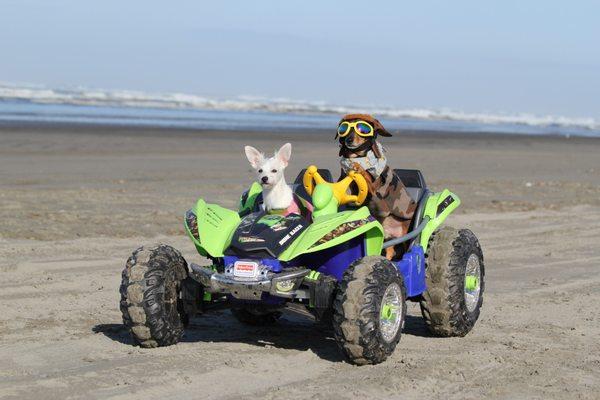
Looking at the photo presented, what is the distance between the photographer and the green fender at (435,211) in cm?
889

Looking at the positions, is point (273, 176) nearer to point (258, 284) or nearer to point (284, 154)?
point (284, 154)

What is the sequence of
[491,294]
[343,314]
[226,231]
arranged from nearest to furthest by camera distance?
[343,314], [226,231], [491,294]

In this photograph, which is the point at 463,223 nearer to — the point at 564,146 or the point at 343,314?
the point at 343,314

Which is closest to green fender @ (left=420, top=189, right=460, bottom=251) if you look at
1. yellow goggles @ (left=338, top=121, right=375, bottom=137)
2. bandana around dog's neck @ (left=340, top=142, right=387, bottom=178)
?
bandana around dog's neck @ (left=340, top=142, right=387, bottom=178)

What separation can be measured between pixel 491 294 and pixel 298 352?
3.66 metres

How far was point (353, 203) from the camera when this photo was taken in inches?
332

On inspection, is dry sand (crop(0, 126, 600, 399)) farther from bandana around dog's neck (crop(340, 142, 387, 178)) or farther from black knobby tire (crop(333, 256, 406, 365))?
bandana around dog's neck (crop(340, 142, 387, 178))

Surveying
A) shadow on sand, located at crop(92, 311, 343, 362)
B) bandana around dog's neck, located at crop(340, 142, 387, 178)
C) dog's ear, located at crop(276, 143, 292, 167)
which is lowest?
shadow on sand, located at crop(92, 311, 343, 362)

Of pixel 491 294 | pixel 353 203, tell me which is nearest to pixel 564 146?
pixel 491 294

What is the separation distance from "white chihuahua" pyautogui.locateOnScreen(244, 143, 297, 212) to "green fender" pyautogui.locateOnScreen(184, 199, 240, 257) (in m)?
0.32

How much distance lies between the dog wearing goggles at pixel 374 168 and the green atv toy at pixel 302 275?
0.53 feet

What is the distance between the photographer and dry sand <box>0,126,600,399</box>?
23.4ft

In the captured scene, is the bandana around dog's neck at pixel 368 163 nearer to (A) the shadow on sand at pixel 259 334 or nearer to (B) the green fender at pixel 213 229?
(B) the green fender at pixel 213 229

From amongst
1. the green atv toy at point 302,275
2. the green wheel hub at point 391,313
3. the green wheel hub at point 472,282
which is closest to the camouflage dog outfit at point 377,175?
the green atv toy at point 302,275
